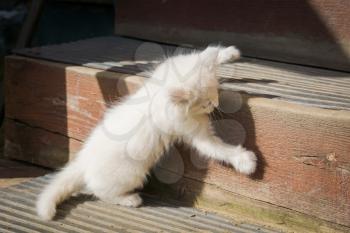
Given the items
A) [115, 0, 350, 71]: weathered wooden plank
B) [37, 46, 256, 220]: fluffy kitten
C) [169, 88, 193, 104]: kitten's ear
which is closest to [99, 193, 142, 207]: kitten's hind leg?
[37, 46, 256, 220]: fluffy kitten

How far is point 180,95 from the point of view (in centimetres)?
279

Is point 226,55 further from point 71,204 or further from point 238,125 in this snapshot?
point 71,204

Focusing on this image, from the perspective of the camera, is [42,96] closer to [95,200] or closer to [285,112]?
[95,200]

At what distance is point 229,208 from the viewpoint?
3.16m

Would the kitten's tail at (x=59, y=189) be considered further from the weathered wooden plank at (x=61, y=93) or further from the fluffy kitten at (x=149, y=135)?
the weathered wooden plank at (x=61, y=93)

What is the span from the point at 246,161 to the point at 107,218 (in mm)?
839

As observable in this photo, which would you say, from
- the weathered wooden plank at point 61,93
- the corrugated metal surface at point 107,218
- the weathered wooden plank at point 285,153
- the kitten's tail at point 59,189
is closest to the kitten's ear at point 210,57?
the weathered wooden plank at point 285,153

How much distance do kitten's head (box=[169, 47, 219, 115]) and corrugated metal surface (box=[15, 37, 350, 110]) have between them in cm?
22

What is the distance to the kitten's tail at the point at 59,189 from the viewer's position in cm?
309

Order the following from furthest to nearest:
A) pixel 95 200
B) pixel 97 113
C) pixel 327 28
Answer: pixel 327 28, pixel 97 113, pixel 95 200

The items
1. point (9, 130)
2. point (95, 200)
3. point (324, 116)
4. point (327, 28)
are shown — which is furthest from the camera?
point (9, 130)

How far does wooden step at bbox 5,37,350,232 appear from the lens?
9.25ft

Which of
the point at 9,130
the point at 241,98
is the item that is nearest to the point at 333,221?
the point at 241,98

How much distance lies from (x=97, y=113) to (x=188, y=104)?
95cm
